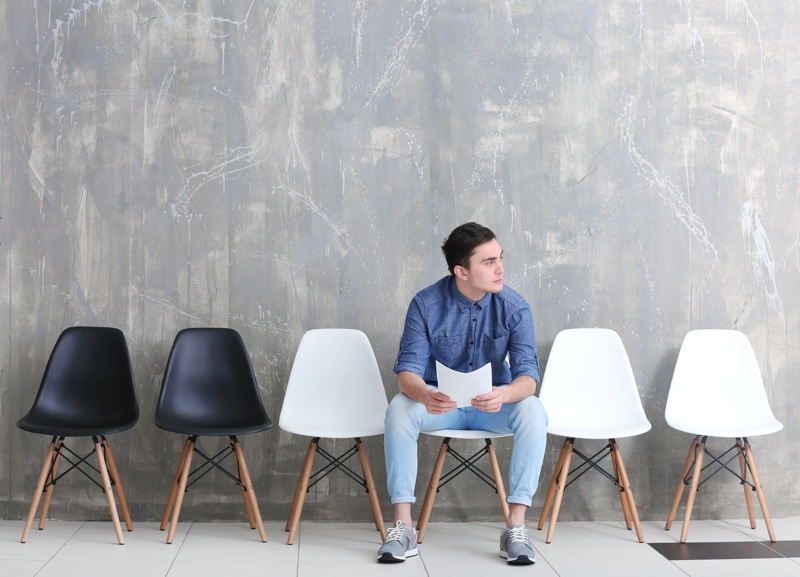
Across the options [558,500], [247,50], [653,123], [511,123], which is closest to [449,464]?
[558,500]

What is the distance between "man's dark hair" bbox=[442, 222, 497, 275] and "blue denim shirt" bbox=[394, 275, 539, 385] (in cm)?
14

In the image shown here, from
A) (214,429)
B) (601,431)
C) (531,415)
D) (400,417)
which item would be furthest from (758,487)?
(214,429)

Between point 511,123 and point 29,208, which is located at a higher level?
point 511,123

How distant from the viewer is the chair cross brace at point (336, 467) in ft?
10.6

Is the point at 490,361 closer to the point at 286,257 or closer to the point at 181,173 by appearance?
the point at 286,257

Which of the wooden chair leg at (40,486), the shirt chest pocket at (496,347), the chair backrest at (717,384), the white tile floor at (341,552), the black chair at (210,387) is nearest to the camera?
the white tile floor at (341,552)

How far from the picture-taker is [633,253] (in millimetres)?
3570

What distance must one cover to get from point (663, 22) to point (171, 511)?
2.98 m

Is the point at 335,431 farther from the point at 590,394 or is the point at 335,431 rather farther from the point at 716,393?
the point at 716,393

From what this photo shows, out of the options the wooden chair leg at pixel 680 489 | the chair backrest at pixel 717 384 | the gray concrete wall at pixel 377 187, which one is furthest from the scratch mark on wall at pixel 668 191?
the wooden chair leg at pixel 680 489

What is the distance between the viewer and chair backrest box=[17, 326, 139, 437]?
3.24 metres

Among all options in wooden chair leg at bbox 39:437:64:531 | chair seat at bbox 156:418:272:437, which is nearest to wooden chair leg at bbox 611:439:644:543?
chair seat at bbox 156:418:272:437

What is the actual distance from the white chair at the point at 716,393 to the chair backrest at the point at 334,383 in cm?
123

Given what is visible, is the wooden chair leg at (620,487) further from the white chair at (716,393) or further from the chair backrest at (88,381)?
the chair backrest at (88,381)
